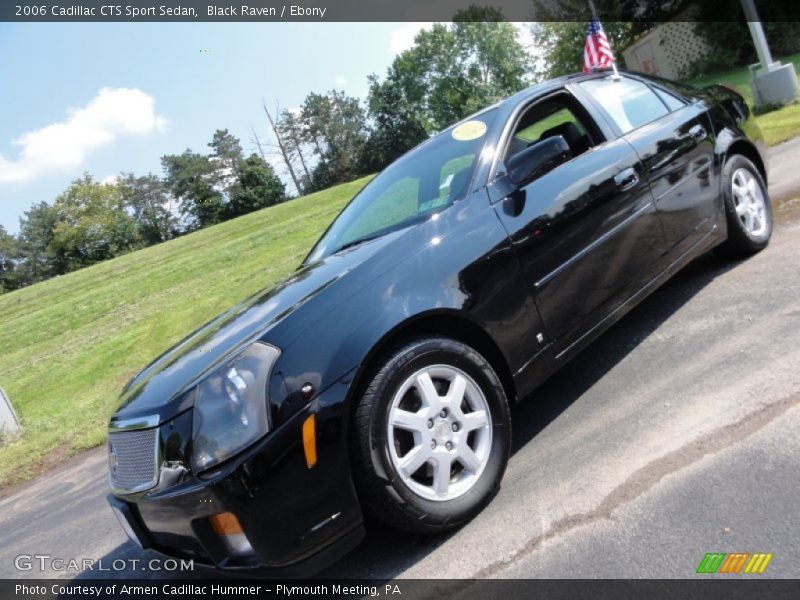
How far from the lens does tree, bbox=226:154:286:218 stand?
75438mm

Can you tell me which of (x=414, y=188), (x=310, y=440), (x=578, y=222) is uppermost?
(x=414, y=188)

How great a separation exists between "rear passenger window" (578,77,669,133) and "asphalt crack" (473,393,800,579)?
6.23ft

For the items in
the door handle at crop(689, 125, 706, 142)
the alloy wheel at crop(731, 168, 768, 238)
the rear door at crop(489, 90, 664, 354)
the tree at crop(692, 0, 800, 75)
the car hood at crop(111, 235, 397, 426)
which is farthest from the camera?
the tree at crop(692, 0, 800, 75)

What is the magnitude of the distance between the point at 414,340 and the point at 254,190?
7621 centimetres

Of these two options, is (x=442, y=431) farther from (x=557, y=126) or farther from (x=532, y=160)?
(x=557, y=126)

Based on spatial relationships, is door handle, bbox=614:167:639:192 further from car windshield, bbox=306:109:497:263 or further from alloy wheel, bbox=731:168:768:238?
alloy wheel, bbox=731:168:768:238

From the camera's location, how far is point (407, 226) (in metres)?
3.13

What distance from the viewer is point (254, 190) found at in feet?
248

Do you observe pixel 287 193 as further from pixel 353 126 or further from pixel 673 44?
pixel 673 44

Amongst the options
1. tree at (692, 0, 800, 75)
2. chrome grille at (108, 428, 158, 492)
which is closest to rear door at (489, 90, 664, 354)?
chrome grille at (108, 428, 158, 492)

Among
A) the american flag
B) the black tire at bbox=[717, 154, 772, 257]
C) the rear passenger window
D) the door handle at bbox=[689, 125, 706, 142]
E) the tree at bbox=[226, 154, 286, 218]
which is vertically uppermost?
the tree at bbox=[226, 154, 286, 218]

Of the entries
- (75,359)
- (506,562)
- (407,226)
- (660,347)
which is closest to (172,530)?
(506,562)

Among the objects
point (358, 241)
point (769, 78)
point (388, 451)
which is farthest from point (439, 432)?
point (769, 78)

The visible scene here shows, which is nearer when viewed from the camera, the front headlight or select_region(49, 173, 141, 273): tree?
the front headlight
